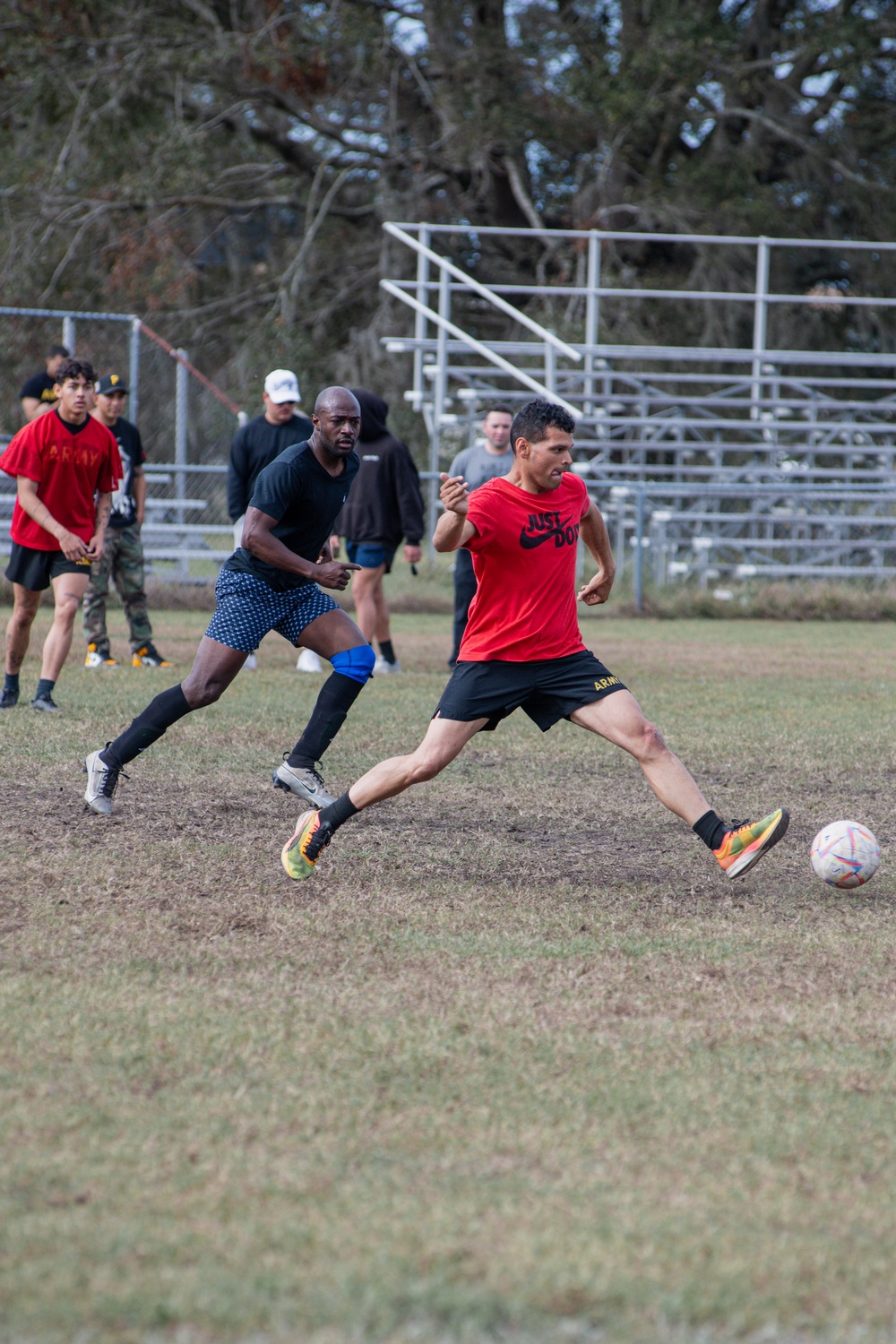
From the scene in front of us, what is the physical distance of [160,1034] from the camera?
3910 mm

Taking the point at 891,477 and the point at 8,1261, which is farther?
the point at 891,477

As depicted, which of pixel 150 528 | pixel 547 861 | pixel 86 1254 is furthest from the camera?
pixel 150 528

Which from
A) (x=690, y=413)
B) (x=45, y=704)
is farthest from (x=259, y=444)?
(x=690, y=413)

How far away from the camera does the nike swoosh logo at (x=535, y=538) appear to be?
18.1 feet

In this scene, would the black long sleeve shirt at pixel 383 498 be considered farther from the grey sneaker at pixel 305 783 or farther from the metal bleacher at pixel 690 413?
the metal bleacher at pixel 690 413

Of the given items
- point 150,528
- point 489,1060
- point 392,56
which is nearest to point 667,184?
point 392,56

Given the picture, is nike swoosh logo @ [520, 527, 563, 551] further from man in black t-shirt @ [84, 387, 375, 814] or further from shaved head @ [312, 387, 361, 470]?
shaved head @ [312, 387, 361, 470]

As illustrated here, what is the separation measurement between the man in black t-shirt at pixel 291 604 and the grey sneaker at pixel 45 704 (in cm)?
269

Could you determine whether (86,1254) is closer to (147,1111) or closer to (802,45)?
(147,1111)

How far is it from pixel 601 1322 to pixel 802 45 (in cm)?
2533

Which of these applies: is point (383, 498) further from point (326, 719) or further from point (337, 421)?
point (337, 421)

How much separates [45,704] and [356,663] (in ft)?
10.5

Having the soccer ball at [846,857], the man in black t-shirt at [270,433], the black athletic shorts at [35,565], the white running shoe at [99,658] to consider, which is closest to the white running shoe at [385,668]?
the man in black t-shirt at [270,433]

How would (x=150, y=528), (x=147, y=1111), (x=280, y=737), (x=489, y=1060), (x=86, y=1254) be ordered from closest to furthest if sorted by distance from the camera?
(x=86, y=1254) < (x=147, y=1111) < (x=489, y=1060) < (x=280, y=737) < (x=150, y=528)
